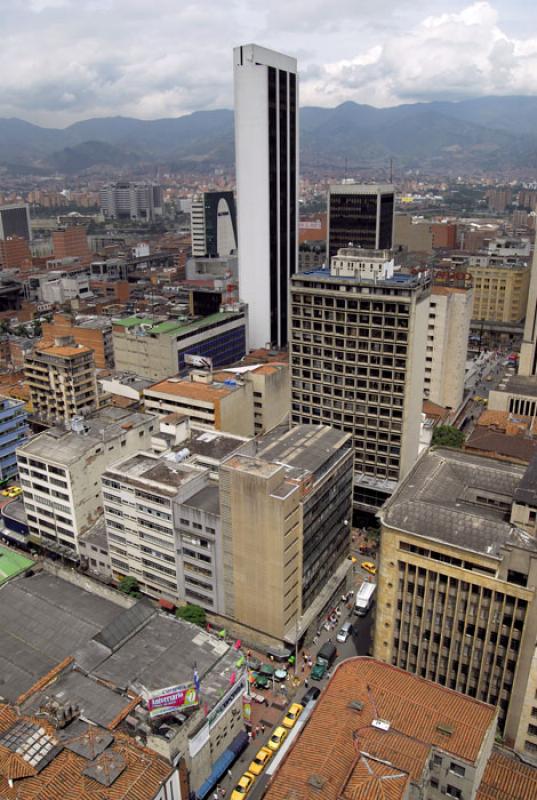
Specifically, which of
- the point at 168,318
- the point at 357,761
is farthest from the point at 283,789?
the point at 168,318

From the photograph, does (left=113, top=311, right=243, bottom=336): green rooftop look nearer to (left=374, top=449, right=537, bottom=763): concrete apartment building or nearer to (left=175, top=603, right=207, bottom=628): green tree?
(left=175, top=603, right=207, bottom=628): green tree

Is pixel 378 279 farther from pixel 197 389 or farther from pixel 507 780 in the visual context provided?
pixel 507 780

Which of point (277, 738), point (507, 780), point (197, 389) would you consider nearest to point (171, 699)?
point (277, 738)

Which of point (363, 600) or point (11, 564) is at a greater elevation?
point (11, 564)

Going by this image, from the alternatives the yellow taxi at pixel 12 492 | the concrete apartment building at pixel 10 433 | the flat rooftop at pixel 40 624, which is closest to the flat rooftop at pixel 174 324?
the concrete apartment building at pixel 10 433

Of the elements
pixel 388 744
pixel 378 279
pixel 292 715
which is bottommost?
pixel 292 715

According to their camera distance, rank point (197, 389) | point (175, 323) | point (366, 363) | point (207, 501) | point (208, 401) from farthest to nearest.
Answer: point (175, 323) < point (197, 389) < point (208, 401) < point (366, 363) < point (207, 501)
